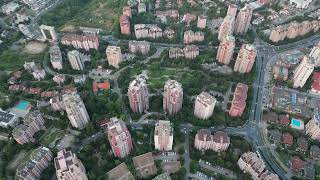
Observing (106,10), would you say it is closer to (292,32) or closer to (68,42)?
(68,42)

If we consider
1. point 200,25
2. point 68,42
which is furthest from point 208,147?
point 68,42

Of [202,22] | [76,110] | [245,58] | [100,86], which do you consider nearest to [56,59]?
[100,86]

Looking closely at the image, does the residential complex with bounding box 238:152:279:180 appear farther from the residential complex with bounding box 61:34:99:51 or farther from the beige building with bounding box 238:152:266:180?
the residential complex with bounding box 61:34:99:51

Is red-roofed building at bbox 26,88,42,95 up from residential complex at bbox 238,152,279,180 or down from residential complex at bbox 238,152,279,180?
up

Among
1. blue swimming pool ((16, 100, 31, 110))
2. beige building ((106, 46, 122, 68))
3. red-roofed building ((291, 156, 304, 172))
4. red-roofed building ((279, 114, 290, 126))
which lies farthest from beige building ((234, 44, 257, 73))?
blue swimming pool ((16, 100, 31, 110))

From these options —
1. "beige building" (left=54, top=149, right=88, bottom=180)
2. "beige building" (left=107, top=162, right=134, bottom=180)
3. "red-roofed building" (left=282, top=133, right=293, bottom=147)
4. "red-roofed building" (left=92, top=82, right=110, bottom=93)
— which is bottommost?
"beige building" (left=107, top=162, right=134, bottom=180)

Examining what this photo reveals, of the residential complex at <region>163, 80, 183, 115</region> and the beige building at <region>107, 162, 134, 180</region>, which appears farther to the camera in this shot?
the residential complex at <region>163, 80, 183, 115</region>
